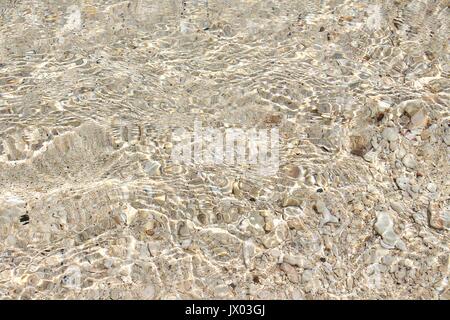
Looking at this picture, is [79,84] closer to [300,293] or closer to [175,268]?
[175,268]

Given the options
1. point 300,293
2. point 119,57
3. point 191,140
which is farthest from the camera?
point 119,57

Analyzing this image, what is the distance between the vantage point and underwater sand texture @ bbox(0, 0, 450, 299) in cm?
357

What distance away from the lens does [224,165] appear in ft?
13.7

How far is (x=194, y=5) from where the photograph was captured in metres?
5.61

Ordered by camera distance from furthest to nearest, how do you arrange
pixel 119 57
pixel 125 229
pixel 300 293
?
pixel 119 57 < pixel 125 229 < pixel 300 293

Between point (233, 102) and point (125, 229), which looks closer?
point (125, 229)

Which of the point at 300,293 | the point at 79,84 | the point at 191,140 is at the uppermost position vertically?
the point at 79,84

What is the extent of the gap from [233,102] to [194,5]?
5.34ft

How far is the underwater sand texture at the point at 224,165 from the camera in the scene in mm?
3570

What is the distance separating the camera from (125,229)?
377cm

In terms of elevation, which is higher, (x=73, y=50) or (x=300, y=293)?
(x=73, y=50)

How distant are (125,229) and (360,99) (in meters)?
2.51

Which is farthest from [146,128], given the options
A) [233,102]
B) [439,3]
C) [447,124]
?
[439,3]

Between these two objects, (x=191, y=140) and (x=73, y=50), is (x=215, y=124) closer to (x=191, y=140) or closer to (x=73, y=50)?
(x=191, y=140)
